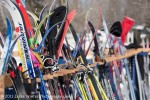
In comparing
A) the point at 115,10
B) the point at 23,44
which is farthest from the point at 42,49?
the point at 115,10

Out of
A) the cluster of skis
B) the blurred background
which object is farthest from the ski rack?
the blurred background

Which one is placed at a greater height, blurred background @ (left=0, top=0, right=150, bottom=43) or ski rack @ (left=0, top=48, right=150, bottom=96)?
blurred background @ (left=0, top=0, right=150, bottom=43)

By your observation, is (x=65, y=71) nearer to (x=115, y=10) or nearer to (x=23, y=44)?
(x=23, y=44)

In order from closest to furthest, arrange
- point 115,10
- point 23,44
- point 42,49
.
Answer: point 23,44
point 42,49
point 115,10

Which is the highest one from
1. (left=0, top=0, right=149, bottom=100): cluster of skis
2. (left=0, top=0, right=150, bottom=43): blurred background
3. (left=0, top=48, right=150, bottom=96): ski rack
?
(left=0, top=0, right=150, bottom=43): blurred background

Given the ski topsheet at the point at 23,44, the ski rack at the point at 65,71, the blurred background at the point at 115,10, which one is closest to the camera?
the ski rack at the point at 65,71

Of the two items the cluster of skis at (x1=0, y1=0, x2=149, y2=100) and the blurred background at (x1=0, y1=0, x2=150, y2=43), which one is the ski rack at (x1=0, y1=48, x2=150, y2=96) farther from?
the blurred background at (x1=0, y1=0, x2=150, y2=43)

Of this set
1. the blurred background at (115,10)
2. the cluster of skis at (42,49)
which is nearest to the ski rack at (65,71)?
the cluster of skis at (42,49)

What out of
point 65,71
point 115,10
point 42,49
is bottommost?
point 65,71

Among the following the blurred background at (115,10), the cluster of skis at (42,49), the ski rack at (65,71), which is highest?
the blurred background at (115,10)

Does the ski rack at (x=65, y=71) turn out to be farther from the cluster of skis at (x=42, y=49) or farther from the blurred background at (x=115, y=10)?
the blurred background at (x=115, y=10)

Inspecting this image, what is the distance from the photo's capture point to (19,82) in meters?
2.31

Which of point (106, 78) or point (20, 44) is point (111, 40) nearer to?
point (106, 78)

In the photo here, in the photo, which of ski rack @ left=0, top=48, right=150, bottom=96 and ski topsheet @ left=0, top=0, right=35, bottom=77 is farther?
ski topsheet @ left=0, top=0, right=35, bottom=77
